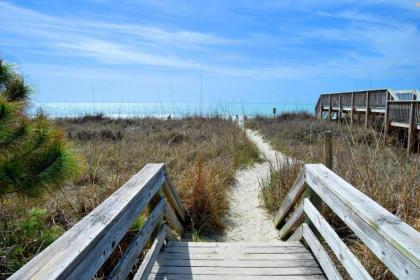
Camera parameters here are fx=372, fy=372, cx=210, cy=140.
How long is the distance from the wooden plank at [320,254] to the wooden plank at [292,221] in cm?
22

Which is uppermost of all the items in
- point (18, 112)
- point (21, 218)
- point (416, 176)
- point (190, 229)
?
point (18, 112)

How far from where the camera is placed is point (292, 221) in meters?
4.02

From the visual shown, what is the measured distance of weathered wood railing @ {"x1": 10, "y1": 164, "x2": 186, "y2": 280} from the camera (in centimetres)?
138

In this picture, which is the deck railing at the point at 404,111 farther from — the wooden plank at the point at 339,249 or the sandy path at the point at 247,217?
the wooden plank at the point at 339,249

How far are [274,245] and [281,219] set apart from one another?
105cm

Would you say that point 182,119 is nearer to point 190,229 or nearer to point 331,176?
point 190,229

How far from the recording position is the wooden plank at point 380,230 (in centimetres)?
155

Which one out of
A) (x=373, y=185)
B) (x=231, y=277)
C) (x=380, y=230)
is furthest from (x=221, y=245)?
(x=380, y=230)

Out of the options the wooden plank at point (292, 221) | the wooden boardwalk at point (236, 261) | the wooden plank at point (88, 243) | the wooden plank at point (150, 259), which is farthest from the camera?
the wooden plank at point (292, 221)

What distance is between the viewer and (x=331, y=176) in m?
3.05

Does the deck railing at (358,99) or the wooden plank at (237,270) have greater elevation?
the deck railing at (358,99)

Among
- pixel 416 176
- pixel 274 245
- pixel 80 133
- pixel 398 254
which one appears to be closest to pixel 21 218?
pixel 274 245

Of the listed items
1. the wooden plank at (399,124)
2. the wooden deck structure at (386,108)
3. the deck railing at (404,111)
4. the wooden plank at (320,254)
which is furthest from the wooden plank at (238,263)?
the wooden plank at (399,124)

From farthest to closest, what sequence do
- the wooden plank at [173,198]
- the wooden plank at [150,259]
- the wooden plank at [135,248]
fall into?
the wooden plank at [173,198] → the wooden plank at [150,259] → the wooden plank at [135,248]
